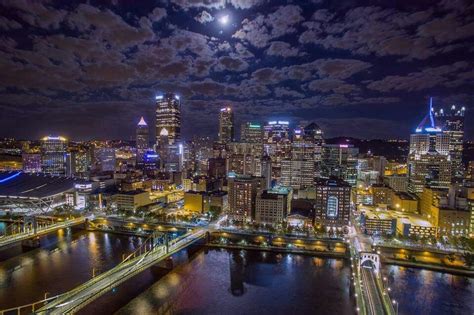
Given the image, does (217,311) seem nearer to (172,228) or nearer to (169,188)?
(172,228)

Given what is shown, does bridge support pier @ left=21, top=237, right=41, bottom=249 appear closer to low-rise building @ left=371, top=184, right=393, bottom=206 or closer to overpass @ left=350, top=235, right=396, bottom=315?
overpass @ left=350, top=235, right=396, bottom=315

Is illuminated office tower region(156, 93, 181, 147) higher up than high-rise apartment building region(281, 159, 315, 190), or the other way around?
illuminated office tower region(156, 93, 181, 147)

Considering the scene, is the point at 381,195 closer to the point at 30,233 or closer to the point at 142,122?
the point at 30,233

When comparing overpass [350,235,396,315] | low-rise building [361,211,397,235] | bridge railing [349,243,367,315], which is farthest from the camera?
low-rise building [361,211,397,235]

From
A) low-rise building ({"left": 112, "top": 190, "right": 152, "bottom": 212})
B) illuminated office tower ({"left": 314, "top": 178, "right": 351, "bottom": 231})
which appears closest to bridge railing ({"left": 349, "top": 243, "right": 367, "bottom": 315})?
illuminated office tower ({"left": 314, "top": 178, "right": 351, "bottom": 231})

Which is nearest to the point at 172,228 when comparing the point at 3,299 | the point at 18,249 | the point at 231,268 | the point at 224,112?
the point at 231,268
